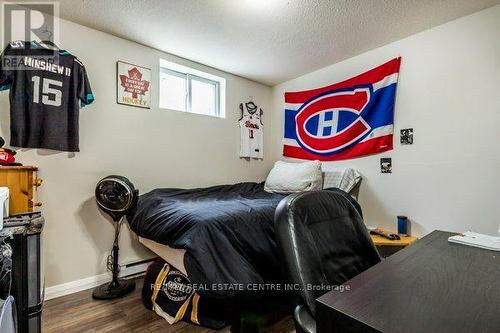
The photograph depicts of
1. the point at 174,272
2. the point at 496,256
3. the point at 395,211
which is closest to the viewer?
the point at 496,256

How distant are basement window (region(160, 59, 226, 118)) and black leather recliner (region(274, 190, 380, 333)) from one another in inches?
87.0

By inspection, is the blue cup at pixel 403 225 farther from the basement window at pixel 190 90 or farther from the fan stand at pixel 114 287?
the fan stand at pixel 114 287

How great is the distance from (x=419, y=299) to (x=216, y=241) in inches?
40.3

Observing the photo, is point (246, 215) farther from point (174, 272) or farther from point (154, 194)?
point (154, 194)

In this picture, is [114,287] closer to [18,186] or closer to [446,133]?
[18,186]

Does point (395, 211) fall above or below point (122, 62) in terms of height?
below

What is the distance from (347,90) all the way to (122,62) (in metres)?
2.38

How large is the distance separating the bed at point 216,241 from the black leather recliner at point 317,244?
2.05 feet

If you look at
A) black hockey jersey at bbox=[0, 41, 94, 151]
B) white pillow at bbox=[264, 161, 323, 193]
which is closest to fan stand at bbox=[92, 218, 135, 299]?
black hockey jersey at bbox=[0, 41, 94, 151]

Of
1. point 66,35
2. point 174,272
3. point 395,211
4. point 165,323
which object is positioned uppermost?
point 66,35

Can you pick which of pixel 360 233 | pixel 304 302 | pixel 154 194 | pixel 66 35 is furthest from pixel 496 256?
pixel 66 35

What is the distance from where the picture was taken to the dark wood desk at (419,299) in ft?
1.69

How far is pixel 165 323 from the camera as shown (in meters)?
1.62

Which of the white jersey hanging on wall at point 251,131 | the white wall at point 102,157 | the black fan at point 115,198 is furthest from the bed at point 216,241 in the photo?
the white jersey hanging on wall at point 251,131
